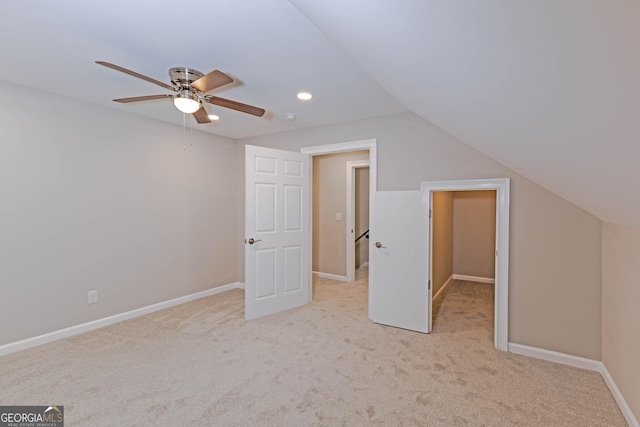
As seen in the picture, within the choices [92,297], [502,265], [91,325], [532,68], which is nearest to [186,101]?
[532,68]

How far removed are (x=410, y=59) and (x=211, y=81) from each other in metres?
1.34

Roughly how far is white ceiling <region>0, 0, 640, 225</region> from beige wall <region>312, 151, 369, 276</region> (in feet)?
7.28

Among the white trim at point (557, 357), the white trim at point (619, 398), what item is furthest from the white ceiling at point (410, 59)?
the white trim at point (557, 357)

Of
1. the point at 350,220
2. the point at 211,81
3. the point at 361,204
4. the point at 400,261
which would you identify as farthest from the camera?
the point at 361,204

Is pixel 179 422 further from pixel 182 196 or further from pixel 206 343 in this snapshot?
pixel 182 196

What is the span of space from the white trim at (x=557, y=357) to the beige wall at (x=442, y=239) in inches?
45.4

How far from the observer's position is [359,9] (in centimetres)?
115

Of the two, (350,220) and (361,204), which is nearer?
(350,220)

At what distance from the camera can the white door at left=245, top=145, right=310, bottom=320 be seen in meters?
3.57

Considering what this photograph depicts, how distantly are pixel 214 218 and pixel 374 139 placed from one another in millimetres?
2634

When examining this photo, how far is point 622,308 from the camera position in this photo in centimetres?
211

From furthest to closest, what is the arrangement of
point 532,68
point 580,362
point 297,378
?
point 580,362 < point 297,378 < point 532,68

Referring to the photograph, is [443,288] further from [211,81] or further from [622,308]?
[211,81]

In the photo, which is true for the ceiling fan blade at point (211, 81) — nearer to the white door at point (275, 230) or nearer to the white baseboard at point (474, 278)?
the white door at point (275, 230)
